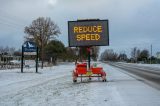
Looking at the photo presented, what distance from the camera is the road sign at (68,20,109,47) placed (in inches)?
1225

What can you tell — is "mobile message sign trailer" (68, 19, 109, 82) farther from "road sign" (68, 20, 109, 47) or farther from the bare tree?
the bare tree

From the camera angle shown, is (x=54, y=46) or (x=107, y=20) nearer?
(x=107, y=20)

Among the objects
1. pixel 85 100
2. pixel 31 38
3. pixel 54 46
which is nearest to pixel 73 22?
pixel 85 100

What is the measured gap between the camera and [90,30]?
102ft

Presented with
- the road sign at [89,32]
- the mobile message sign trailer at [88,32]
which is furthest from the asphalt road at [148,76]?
the road sign at [89,32]

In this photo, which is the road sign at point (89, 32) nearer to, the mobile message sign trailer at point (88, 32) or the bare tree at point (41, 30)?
the mobile message sign trailer at point (88, 32)

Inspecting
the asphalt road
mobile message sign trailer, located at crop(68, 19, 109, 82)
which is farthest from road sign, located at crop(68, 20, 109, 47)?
the asphalt road

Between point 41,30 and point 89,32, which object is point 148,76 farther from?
point 41,30

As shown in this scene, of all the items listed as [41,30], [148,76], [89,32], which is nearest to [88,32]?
[89,32]

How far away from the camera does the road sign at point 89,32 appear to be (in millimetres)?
31109

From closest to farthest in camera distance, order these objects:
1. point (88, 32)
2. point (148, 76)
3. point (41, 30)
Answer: point (88, 32) < point (148, 76) < point (41, 30)

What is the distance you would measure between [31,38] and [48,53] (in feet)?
25.6

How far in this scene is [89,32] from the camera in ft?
102

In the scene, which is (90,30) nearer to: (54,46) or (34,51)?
(34,51)
